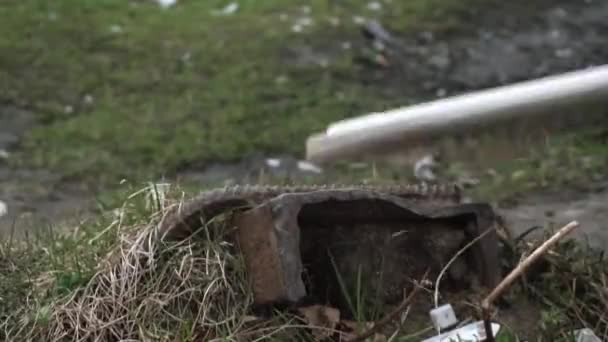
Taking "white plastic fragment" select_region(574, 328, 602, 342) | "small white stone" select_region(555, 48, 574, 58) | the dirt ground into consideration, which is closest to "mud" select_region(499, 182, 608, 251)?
the dirt ground

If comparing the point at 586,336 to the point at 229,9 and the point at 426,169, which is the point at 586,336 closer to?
the point at 426,169

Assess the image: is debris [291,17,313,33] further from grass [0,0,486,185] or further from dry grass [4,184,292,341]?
dry grass [4,184,292,341]

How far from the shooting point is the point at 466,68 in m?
6.04

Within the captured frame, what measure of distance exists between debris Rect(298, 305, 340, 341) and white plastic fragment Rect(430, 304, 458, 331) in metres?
0.22

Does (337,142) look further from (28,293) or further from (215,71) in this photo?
(215,71)

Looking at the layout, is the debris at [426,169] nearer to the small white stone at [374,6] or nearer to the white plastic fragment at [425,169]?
the white plastic fragment at [425,169]

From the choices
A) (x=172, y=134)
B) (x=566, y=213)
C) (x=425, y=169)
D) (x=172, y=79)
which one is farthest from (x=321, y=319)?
(x=172, y=79)

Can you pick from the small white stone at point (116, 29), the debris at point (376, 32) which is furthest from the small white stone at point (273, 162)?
the small white stone at point (116, 29)

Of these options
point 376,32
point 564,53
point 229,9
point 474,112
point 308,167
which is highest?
point 474,112

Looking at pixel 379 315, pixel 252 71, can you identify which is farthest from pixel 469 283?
pixel 252 71

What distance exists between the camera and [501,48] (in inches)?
249

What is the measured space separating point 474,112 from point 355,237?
82 cm

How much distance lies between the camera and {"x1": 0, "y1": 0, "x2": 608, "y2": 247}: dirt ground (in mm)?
4504

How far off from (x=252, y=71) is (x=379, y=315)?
353cm
